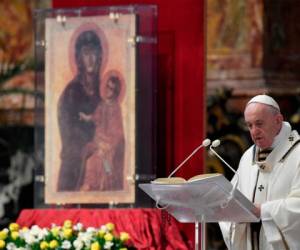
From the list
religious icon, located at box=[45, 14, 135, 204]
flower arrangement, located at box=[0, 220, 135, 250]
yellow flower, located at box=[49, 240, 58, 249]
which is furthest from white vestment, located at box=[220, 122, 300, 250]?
religious icon, located at box=[45, 14, 135, 204]

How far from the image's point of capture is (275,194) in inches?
331

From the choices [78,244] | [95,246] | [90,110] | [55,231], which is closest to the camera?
[95,246]

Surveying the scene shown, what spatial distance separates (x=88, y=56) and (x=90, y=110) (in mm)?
489

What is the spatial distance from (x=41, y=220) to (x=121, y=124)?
1.08 meters

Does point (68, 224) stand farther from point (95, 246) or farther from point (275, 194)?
point (275, 194)

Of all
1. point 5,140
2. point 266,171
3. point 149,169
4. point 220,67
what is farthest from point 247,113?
point 5,140

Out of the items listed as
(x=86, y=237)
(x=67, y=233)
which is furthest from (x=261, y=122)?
(x=67, y=233)

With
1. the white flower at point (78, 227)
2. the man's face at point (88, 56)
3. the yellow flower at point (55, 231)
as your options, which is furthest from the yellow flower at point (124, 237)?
the man's face at point (88, 56)

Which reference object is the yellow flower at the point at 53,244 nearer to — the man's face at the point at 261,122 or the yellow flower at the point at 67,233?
the yellow flower at the point at 67,233

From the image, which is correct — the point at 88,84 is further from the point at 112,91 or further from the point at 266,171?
the point at 266,171

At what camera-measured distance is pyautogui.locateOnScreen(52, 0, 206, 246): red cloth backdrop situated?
10.9 metres

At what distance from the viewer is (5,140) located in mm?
15117

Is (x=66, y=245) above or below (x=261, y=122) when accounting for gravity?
below

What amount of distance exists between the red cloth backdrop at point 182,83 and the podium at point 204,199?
2570 mm
